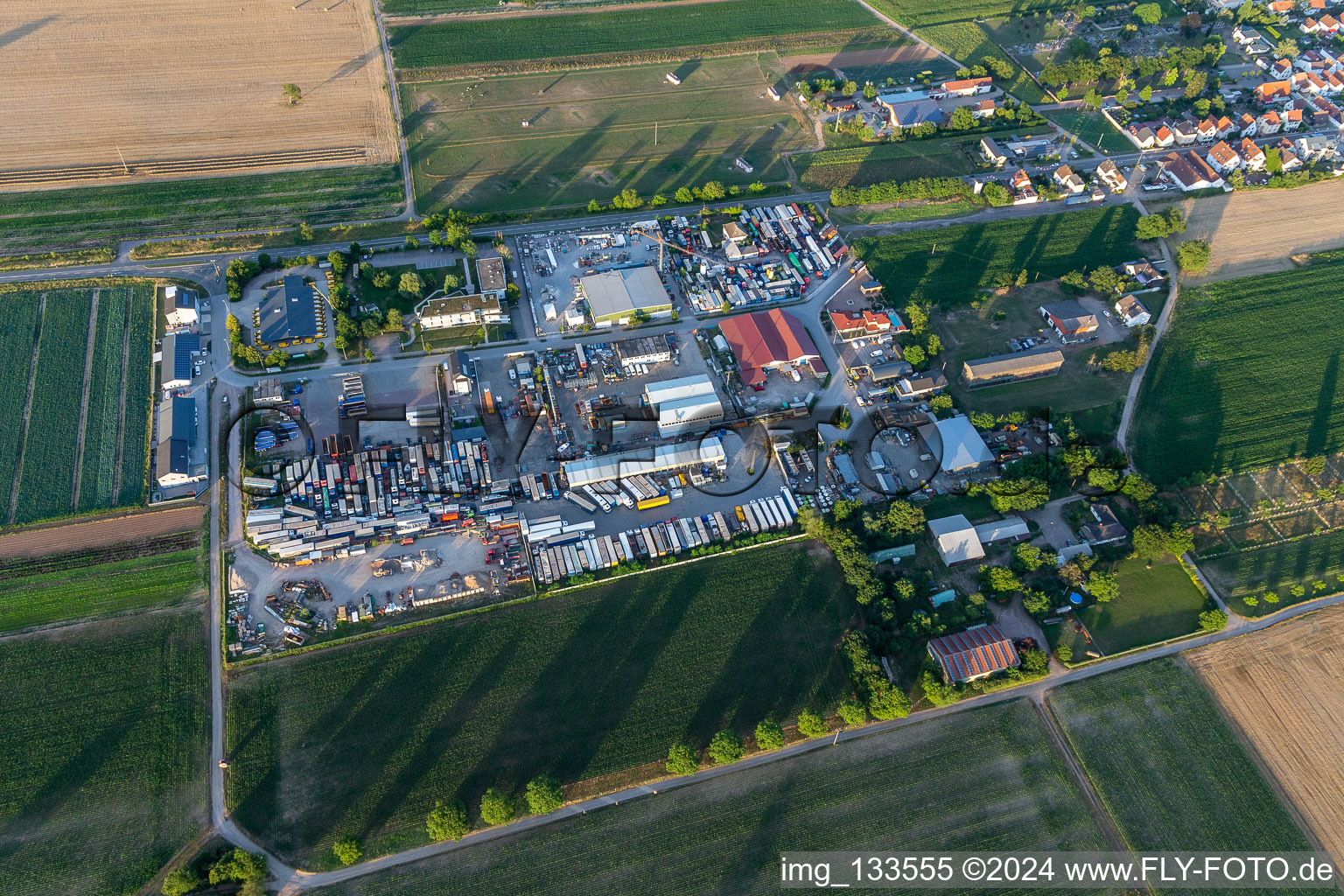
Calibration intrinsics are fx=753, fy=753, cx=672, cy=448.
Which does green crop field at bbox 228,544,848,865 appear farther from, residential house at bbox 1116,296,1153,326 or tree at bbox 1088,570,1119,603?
residential house at bbox 1116,296,1153,326

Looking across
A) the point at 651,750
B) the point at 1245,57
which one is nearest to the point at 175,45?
the point at 651,750

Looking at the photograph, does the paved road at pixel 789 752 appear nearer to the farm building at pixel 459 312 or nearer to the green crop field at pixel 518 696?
the green crop field at pixel 518 696

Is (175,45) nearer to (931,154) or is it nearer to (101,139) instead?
(101,139)

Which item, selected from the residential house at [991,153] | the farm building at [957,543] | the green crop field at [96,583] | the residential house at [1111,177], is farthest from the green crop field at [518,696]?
the residential house at [1111,177]

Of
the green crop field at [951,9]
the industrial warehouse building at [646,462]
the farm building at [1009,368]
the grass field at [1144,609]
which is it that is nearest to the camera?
the grass field at [1144,609]

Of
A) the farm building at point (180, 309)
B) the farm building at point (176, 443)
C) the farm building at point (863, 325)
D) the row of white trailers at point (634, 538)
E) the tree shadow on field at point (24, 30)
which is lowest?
the row of white trailers at point (634, 538)

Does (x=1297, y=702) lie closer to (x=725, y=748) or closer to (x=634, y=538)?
(x=725, y=748)
